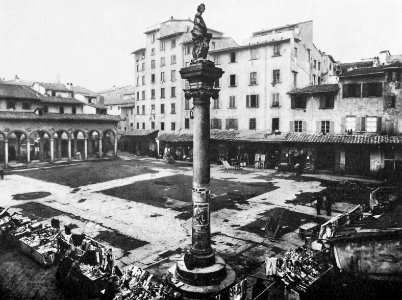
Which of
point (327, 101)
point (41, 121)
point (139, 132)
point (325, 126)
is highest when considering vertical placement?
point (327, 101)

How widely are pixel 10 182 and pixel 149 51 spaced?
102 feet

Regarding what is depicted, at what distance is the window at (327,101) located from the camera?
1299 inches

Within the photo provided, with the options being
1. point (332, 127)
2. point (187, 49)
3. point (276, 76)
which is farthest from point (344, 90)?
point (187, 49)

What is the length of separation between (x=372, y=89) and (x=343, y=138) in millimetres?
5036

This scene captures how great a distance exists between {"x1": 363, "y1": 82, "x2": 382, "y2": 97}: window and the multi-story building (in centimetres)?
3276

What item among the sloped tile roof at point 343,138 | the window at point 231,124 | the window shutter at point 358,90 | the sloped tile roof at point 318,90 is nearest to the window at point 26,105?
the window at point 231,124

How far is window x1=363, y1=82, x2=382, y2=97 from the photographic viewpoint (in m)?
A: 29.8

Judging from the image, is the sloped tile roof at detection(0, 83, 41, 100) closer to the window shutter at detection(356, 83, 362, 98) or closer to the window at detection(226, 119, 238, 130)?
the window at detection(226, 119, 238, 130)

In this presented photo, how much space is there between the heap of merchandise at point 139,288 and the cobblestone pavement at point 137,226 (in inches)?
86.8

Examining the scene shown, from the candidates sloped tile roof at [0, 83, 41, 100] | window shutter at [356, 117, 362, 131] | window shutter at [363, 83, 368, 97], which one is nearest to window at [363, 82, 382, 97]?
window shutter at [363, 83, 368, 97]

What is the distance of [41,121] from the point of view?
4109 cm

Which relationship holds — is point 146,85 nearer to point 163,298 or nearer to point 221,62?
point 221,62

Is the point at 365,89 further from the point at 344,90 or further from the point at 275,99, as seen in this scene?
the point at 275,99

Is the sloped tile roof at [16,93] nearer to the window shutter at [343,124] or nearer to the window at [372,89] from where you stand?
the window shutter at [343,124]
